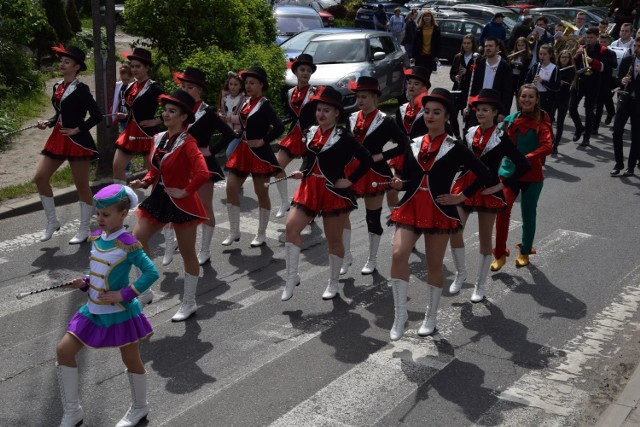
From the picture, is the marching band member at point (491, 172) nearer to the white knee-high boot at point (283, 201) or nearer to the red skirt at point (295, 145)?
the red skirt at point (295, 145)

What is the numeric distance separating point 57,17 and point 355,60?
322 inches

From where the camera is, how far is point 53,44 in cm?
1989

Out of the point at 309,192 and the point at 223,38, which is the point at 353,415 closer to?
the point at 309,192

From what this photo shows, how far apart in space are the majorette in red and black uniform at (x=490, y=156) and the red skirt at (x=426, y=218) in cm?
66

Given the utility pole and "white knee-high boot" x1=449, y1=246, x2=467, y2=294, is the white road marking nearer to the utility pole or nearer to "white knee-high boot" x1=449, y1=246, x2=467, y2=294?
"white knee-high boot" x1=449, y1=246, x2=467, y2=294

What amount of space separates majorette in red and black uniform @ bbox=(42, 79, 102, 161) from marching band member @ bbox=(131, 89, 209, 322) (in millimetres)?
2268

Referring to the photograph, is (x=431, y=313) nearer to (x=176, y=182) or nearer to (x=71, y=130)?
(x=176, y=182)

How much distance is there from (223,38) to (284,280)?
26.5ft

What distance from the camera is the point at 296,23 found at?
78.5 feet

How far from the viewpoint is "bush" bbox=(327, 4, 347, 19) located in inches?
1544

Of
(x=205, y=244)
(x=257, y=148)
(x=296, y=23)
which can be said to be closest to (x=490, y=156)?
(x=257, y=148)

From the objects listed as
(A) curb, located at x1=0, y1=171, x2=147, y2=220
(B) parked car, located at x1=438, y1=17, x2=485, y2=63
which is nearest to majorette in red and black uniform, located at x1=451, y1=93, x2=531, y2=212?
(A) curb, located at x1=0, y1=171, x2=147, y2=220

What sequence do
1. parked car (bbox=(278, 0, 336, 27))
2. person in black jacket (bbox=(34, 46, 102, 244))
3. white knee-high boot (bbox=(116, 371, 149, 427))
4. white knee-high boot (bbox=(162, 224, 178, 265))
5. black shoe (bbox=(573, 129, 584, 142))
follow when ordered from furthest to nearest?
parked car (bbox=(278, 0, 336, 27)), black shoe (bbox=(573, 129, 584, 142)), person in black jacket (bbox=(34, 46, 102, 244)), white knee-high boot (bbox=(162, 224, 178, 265)), white knee-high boot (bbox=(116, 371, 149, 427))

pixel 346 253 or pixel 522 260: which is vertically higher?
pixel 346 253
